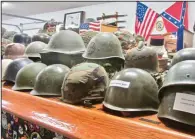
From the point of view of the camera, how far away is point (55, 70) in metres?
1.35

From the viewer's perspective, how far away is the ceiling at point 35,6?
6.42m

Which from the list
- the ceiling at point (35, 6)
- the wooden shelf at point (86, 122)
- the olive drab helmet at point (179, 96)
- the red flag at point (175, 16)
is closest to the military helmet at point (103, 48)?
the wooden shelf at point (86, 122)

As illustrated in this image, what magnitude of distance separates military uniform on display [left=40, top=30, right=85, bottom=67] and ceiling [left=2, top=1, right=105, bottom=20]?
473 centimetres

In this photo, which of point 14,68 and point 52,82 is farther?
point 14,68

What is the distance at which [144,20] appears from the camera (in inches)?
189

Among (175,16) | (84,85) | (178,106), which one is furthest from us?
(175,16)

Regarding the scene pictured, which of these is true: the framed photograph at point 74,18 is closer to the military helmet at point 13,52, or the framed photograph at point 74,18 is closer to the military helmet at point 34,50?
the military helmet at point 13,52

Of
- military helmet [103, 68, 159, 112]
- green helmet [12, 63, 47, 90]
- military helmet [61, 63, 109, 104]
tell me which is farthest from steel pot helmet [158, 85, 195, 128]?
green helmet [12, 63, 47, 90]

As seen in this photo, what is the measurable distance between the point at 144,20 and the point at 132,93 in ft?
13.1

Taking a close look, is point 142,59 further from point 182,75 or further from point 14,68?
point 14,68

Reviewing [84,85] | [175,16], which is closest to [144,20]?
[175,16]

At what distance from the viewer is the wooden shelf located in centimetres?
79

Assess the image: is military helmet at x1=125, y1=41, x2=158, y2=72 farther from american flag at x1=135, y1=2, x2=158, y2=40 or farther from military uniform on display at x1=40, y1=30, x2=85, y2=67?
american flag at x1=135, y1=2, x2=158, y2=40

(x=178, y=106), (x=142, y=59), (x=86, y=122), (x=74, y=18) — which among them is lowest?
(x=86, y=122)
